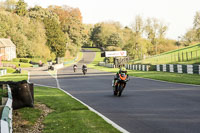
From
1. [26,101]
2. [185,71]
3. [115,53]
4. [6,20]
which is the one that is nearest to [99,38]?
[6,20]

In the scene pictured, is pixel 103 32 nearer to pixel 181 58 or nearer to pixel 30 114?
pixel 181 58

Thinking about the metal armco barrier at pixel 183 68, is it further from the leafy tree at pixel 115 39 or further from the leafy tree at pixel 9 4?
the leafy tree at pixel 9 4

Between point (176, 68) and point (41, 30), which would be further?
point (41, 30)

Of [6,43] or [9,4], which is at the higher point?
[9,4]

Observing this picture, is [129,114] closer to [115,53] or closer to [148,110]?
[148,110]

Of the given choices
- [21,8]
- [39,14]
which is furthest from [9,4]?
[39,14]

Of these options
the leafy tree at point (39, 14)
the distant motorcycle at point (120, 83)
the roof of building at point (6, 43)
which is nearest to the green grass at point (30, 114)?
the distant motorcycle at point (120, 83)

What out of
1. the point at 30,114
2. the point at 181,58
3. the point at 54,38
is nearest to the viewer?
the point at 30,114

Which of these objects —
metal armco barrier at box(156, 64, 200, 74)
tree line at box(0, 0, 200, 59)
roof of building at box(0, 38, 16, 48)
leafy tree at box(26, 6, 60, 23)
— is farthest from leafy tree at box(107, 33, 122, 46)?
metal armco barrier at box(156, 64, 200, 74)

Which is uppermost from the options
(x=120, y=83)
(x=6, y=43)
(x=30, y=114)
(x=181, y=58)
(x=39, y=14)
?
(x=39, y=14)

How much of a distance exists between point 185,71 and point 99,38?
130611 millimetres

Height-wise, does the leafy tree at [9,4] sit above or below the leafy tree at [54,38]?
above

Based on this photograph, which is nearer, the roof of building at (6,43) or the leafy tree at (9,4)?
the roof of building at (6,43)

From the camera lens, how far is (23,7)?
444 feet
